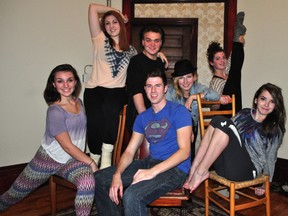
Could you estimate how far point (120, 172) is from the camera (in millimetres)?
1895

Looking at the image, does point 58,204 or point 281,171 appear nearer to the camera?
point 58,204

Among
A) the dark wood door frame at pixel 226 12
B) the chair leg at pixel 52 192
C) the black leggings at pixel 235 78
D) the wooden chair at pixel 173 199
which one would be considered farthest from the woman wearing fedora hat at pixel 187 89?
the dark wood door frame at pixel 226 12

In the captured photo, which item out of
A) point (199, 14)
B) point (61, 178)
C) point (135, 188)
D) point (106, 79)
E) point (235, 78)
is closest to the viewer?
point (135, 188)

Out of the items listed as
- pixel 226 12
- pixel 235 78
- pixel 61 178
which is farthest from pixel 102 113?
pixel 226 12

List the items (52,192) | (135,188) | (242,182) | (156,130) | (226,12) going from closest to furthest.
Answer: (135,188) → (156,130) → (242,182) → (52,192) → (226,12)

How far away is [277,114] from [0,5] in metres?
2.77

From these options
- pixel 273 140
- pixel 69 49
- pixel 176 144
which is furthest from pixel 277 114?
pixel 69 49

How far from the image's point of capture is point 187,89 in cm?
264

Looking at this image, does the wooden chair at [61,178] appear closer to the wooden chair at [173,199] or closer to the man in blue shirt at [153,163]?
the man in blue shirt at [153,163]

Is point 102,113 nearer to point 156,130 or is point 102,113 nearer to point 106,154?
point 106,154

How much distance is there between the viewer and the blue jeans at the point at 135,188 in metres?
1.65

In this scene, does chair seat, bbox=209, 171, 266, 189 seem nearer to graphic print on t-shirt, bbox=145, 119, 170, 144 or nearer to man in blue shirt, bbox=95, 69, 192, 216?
man in blue shirt, bbox=95, 69, 192, 216

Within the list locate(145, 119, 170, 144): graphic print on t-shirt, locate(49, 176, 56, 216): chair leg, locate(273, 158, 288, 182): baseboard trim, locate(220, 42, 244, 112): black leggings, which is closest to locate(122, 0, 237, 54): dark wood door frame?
locate(220, 42, 244, 112): black leggings

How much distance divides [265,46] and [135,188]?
266cm
